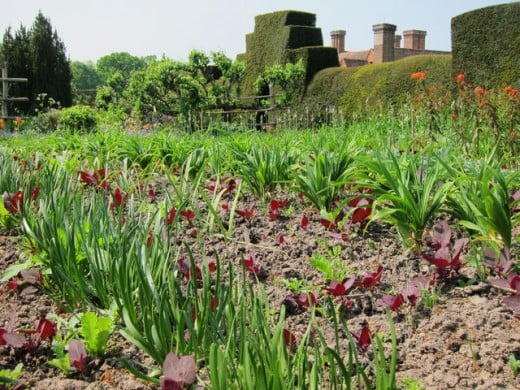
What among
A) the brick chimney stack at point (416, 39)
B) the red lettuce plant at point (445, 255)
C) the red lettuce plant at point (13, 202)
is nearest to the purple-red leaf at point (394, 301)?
the red lettuce plant at point (445, 255)

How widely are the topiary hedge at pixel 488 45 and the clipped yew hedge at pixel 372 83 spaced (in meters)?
0.64

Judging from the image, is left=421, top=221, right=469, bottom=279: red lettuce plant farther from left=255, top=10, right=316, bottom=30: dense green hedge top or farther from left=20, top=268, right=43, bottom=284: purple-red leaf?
left=255, top=10, right=316, bottom=30: dense green hedge top

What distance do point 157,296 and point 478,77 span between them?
37.8ft

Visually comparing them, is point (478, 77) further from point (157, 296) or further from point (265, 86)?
point (157, 296)

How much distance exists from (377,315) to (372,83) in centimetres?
1381

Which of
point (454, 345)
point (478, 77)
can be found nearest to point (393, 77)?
point (478, 77)

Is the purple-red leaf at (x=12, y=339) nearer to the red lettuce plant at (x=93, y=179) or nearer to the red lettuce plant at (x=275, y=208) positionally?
the red lettuce plant at (x=275, y=208)

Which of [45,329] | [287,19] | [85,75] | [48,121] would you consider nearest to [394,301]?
[45,329]

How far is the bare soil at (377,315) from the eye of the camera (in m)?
1.54

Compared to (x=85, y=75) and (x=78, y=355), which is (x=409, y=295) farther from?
(x=85, y=75)

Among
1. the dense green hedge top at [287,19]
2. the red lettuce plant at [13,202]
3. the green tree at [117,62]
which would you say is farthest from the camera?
the green tree at [117,62]

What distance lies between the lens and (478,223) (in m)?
2.46

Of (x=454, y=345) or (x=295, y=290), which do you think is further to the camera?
(x=295, y=290)

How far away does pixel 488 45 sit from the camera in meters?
11.5
